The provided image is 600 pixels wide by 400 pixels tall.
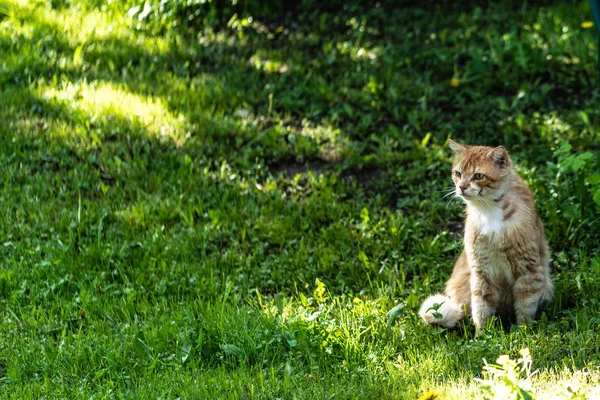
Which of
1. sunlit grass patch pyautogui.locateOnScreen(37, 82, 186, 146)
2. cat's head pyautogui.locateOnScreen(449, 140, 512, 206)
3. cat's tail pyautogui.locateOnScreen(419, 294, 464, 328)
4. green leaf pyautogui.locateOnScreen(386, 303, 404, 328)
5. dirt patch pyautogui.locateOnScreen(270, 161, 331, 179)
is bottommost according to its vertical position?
green leaf pyautogui.locateOnScreen(386, 303, 404, 328)

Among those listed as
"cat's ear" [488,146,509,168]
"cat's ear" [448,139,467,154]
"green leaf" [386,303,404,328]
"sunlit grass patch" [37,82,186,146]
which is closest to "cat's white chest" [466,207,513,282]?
"cat's ear" [488,146,509,168]

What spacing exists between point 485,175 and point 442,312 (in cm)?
92

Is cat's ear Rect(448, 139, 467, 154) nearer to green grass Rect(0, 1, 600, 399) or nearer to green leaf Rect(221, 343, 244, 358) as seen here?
green grass Rect(0, 1, 600, 399)

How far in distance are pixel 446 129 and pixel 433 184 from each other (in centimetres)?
84

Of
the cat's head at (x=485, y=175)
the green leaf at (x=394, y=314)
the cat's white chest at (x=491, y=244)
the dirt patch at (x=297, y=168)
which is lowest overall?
the green leaf at (x=394, y=314)

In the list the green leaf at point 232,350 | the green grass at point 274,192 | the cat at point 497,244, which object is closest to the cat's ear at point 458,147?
the cat at point 497,244

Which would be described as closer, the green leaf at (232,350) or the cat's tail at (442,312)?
the green leaf at (232,350)

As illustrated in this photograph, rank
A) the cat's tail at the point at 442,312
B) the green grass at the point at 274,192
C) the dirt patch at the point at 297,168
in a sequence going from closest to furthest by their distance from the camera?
the green grass at the point at 274,192 → the cat's tail at the point at 442,312 → the dirt patch at the point at 297,168

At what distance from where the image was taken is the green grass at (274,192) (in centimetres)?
480

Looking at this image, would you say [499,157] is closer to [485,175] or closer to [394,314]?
[485,175]

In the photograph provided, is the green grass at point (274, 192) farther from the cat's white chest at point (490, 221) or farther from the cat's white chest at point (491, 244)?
the cat's white chest at point (490, 221)

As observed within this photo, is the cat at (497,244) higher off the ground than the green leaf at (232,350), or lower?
higher

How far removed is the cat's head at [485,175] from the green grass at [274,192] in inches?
31.4

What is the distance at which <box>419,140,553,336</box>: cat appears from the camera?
494 centimetres
